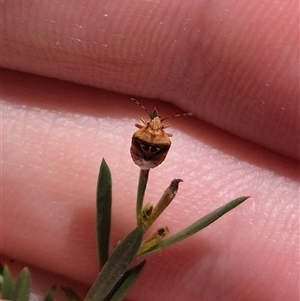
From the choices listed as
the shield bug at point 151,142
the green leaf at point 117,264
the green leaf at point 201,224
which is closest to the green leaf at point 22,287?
the green leaf at point 117,264

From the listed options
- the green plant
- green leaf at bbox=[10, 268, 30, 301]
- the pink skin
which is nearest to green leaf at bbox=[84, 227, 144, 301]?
the green plant

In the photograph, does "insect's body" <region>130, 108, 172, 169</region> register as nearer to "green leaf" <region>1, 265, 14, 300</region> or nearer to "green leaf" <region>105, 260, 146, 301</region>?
"green leaf" <region>105, 260, 146, 301</region>

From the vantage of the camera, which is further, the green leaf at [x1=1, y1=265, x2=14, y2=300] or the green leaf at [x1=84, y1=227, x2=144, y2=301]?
the green leaf at [x1=1, y1=265, x2=14, y2=300]

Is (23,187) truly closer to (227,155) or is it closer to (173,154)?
(173,154)

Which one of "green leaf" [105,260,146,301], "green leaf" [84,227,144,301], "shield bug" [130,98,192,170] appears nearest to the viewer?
"shield bug" [130,98,192,170]

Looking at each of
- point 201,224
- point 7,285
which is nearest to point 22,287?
point 7,285

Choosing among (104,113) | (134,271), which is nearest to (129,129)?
(104,113)
